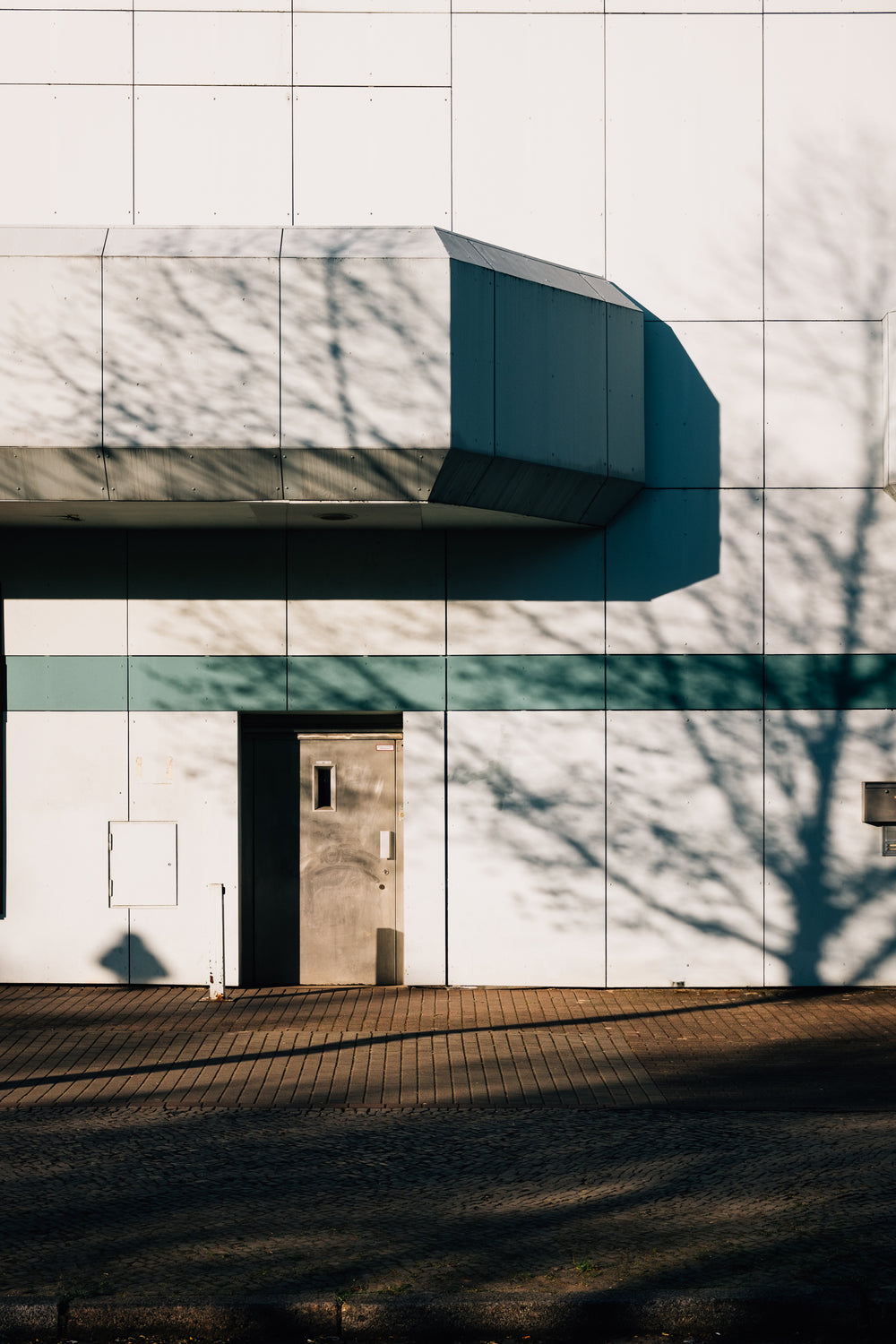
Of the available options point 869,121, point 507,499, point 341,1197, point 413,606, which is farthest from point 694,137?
point 341,1197

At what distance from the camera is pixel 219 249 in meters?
9.78

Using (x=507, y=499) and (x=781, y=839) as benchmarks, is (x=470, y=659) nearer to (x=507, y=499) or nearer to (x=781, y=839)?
(x=507, y=499)

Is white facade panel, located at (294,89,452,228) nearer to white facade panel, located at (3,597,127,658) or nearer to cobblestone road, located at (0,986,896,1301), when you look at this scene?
white facade panel, located at (3,597,127,658)

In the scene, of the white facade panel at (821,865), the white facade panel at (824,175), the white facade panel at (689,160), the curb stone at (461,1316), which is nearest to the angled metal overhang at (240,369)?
the white facade panel at (689,160)

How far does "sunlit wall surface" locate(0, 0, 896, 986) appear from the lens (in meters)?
11.7

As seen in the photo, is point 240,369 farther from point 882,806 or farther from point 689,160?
point 882,806

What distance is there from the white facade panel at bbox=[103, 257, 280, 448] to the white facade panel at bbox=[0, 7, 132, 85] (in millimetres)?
3267

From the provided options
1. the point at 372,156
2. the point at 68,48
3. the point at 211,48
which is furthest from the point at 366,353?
the point at 68,48

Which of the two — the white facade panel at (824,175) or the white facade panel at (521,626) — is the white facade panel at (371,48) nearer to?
the white facade panel at (824,175)

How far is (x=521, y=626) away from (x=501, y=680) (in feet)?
1.79

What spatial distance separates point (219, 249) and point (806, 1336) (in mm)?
8340

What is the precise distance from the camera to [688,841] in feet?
38.7

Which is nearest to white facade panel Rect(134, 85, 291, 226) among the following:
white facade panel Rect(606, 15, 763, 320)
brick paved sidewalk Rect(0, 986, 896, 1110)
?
white facade panel Rect(606, 15, 763, 320)

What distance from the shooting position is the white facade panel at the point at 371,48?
11.6m
